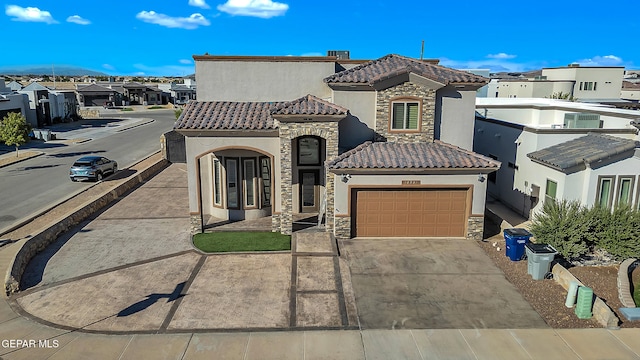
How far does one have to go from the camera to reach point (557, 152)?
20.4 meters

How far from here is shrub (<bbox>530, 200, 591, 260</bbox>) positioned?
1572cm

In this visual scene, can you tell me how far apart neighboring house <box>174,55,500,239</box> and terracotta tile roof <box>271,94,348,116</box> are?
0.04 m

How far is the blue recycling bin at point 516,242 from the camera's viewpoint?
16328mm

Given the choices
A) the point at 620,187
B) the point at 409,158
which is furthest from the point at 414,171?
the point at 620,187

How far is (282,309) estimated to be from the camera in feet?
43.1

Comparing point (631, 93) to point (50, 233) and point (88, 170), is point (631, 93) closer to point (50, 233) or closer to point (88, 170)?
point (88, 170)

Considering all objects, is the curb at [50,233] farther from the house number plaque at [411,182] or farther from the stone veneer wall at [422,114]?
the stone veneer wall at [422,114]

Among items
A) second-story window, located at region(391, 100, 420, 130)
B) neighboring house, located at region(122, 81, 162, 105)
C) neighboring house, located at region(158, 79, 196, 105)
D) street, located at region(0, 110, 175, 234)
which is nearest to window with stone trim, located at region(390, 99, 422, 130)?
second-story window, located at region(391, 100, 420, 130)

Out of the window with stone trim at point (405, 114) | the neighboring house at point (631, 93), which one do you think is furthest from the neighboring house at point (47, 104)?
the neighboring house at point (631, 93)

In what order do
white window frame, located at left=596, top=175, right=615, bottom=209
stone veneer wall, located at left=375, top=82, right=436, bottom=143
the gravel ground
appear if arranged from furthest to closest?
stone veneer wall, located at left=375, top=82, right=436, bottom=143
white window frame, located at left=596, top=175, right=615, bottom=209
the gravel ground

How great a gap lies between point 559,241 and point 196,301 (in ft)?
40.0

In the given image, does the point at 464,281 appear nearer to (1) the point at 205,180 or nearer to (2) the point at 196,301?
(2) the point at 196,301

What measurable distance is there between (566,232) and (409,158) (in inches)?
245

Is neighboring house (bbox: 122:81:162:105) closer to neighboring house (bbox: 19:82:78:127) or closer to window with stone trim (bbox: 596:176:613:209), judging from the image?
neighboring house (bbox: 19:82:78:127)
